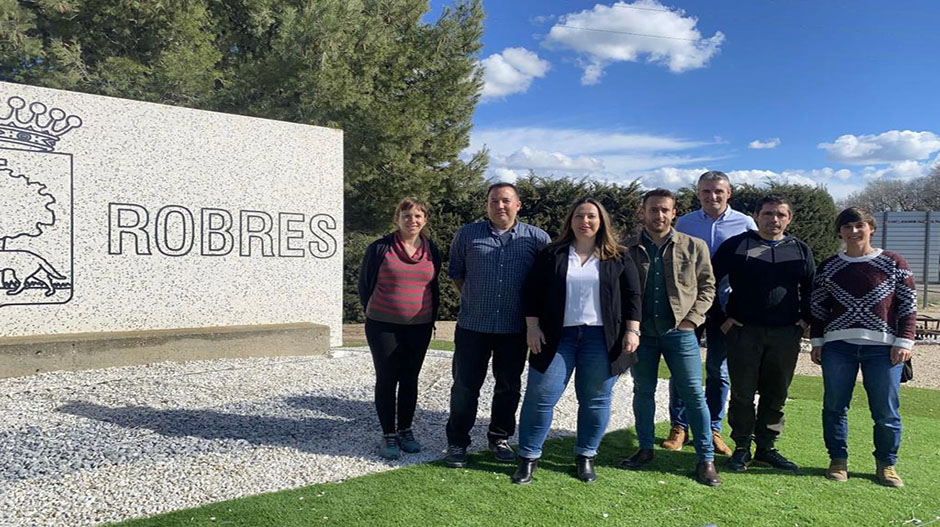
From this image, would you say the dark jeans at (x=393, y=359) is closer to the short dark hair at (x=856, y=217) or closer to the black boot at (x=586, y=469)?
the black boot at (x=586, y=469)

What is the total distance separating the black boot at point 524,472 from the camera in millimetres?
3730

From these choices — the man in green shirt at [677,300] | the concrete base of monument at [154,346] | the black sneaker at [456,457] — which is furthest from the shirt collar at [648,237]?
the concrete base of monument at [154,346]

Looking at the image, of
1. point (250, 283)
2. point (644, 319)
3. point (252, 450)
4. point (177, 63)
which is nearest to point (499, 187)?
point (644, 319)

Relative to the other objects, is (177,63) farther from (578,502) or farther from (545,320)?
(578,502)

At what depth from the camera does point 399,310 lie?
13.3ft

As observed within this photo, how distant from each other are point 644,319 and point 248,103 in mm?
9635

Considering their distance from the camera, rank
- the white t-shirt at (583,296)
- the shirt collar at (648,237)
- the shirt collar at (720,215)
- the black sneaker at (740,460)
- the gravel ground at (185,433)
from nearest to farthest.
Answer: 1. the gravel ground at (185,433)
2. the white t-shirt at (583,296)
3. the shirt collar at (648,237)
4. the black sneaker at (740,460)
5. the shirt collar at (720,215)

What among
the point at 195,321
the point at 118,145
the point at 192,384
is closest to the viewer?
the point at 192,384

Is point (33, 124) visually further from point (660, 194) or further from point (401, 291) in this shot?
point (660, 194)

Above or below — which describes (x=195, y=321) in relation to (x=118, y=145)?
below

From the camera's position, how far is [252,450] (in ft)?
13.6

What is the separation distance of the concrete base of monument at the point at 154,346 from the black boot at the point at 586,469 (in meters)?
4.56

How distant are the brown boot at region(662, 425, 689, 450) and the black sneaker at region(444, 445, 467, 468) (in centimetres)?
149

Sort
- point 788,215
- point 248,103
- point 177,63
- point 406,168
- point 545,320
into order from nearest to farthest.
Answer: point 545,320 → point 788,215 → point 177,63 → point 248,103 → point 406,168
